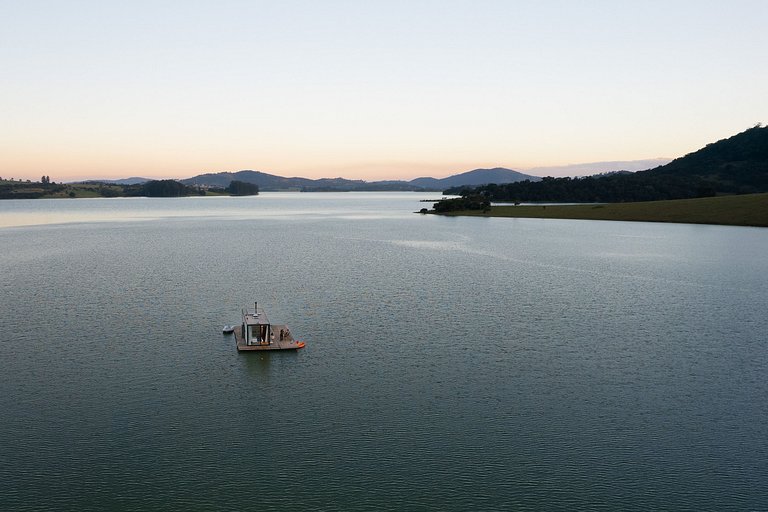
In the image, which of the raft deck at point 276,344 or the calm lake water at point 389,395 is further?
the raft deck at point 276,344

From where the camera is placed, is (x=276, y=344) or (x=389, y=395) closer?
(x=389, y=395)

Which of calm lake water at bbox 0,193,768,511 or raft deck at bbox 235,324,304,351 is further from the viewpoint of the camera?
raft deck at bbox 235,324,304,351

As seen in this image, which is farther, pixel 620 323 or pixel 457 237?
pixel 457 237

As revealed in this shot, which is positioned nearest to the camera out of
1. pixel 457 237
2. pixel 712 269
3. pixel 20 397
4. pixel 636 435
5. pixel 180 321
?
pixel 636 435

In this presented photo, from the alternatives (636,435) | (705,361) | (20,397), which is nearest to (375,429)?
(636,435)

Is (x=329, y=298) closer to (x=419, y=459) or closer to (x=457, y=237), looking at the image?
(x=419, y=459)

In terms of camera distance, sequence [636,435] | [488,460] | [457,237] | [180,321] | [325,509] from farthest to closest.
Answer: [457,237]
[180,321]
[636,435]
[488,460]
[325,509]
